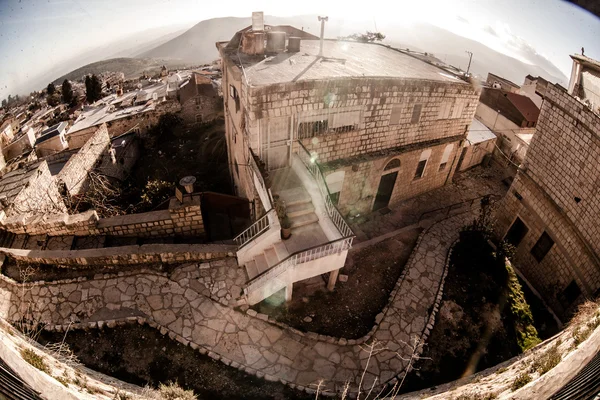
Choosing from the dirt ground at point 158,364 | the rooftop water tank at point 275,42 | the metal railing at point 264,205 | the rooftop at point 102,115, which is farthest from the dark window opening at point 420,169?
the rooftop at point 102,115

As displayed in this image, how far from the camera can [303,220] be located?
10.2 metres

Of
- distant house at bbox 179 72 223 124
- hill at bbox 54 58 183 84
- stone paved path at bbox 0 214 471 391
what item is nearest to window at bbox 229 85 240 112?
stone paved path at bbox 0 214 471 391

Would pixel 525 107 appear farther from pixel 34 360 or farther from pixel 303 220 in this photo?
pixel 34 360

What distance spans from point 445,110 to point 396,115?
129 inches

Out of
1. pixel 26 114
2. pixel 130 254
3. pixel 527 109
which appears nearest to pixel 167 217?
pixel 130 254

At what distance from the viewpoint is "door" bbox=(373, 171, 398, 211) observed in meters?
15.2

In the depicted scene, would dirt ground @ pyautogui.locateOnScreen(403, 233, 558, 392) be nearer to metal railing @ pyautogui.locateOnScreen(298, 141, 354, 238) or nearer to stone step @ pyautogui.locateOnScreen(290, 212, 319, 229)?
metal railing @ pyautogui.locateOnScreen(298, 141, 354, 238)

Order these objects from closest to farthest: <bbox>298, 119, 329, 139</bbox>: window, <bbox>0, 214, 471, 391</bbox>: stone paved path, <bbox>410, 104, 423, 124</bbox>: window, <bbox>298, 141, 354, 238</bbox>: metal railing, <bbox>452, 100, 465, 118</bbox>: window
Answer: <bbox>0, 214, 471, 391</bbox>: stone paved path
<bbox>298, 141, 354, 238</bbox>: metal railing
<bbox>298, 119, 329, 139</bbox>: window
<bbox>410, 104, 423, 124</bbox>: window
<bbox>452, 100, 465, 118</bbox>: window

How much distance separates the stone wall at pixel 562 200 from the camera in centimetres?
1025

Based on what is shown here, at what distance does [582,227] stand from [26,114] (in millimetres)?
73673

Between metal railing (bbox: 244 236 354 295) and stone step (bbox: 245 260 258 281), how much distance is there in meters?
0.50

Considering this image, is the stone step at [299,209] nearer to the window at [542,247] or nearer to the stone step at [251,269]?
the stone step at [251,269]

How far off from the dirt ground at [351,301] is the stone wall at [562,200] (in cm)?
543

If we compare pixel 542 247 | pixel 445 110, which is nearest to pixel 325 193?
pixel 445 110
